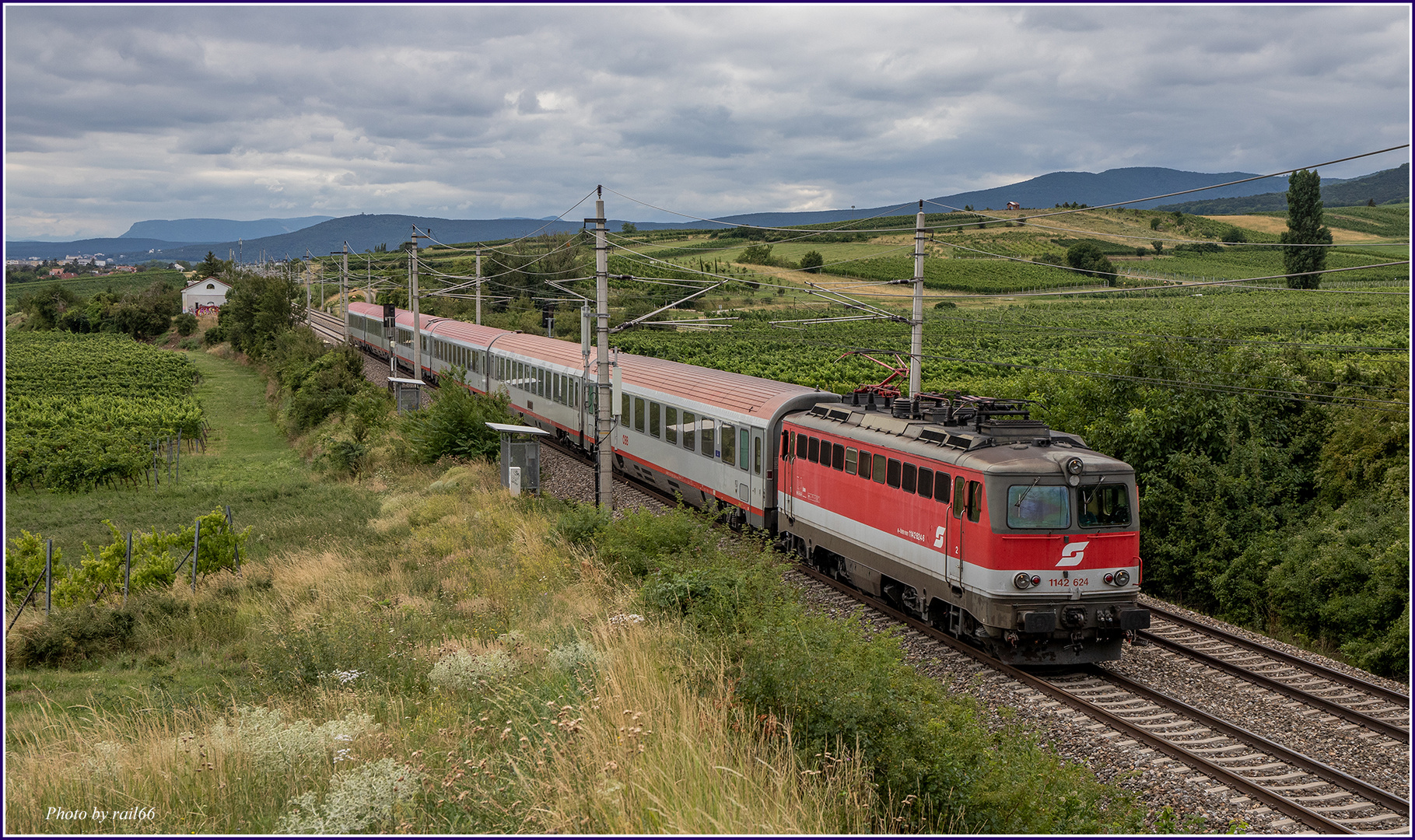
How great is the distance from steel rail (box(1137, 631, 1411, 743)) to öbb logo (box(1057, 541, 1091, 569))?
123 inches

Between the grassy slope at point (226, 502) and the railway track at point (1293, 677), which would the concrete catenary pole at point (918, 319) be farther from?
the grassy slope at point (226, 502)

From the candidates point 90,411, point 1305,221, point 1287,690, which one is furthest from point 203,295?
point 1287,690

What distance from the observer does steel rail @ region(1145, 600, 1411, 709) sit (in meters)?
13.7

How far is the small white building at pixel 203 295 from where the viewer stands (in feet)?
444

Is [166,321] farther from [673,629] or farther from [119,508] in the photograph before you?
[673,629]

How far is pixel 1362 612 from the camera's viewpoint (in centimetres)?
1675

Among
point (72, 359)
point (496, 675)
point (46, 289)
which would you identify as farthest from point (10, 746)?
point (46, 289)

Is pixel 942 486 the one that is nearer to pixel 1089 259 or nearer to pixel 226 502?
pixel 226 502

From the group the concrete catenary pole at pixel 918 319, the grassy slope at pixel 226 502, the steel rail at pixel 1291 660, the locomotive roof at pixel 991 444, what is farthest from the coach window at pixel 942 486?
the grassy slope at pixel 226 502

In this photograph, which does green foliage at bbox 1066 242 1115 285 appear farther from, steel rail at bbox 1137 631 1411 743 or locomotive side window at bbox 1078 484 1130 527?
locomotive side window at bbox 1078 484 1130 527

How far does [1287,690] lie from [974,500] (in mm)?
4958

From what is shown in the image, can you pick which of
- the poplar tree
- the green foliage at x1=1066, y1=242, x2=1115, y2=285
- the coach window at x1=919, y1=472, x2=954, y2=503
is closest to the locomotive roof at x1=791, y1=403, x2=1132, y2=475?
the coach window at x1=919, y1=472, x2=954, y2=503

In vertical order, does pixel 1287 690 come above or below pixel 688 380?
below

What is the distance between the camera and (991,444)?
14258 mm
